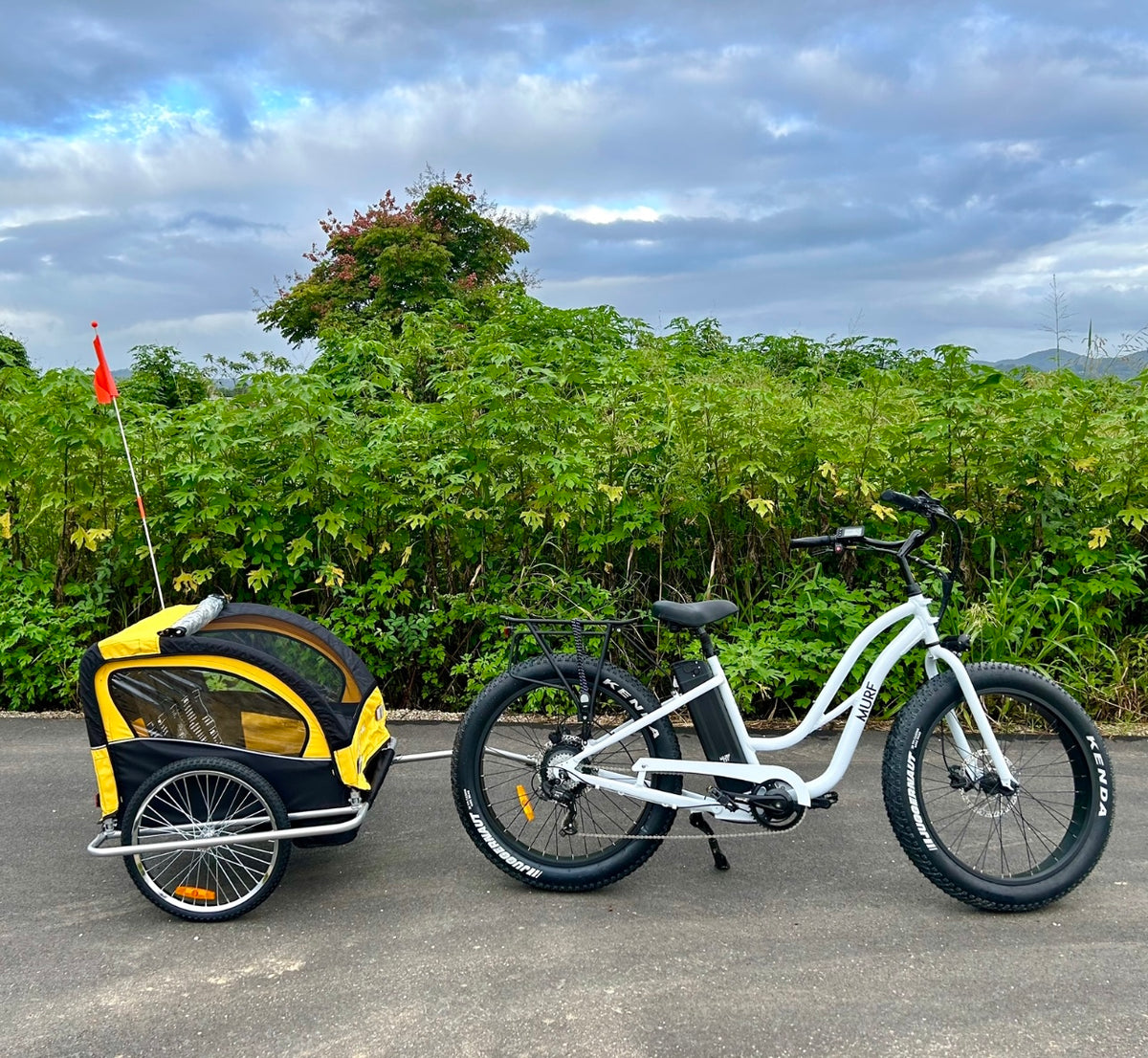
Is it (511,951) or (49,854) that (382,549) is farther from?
(511,951)

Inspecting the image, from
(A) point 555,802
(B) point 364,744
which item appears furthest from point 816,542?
(B) point 364,744

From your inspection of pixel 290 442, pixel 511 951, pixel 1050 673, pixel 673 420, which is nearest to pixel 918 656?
pixel 1050 673

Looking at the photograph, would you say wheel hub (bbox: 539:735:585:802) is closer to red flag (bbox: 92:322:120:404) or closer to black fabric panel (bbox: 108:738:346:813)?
black fabric panel (bbox: 108:738:346:813)

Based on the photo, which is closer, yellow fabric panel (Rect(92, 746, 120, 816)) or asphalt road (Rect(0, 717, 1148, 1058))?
asphalt road (Rect(0, 717, 1148, 1058))

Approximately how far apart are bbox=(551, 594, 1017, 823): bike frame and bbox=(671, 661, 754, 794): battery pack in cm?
2

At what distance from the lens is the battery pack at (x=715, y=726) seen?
3.29 m

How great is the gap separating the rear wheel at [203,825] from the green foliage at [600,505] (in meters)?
1.95

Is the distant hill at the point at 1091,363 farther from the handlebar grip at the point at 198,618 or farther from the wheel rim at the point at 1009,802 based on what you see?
the handlebar grip at the point at 198,618

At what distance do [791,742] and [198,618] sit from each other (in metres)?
2.22

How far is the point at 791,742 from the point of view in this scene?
3.33 m

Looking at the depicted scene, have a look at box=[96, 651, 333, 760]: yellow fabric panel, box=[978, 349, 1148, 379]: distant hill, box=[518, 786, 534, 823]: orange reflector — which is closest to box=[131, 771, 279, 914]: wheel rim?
box=[96, 651, 333, 760]: yellow fabric panel

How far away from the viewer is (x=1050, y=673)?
16.6 feet

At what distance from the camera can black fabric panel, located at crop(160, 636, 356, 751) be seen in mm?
3186

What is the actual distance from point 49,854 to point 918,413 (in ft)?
15.7
